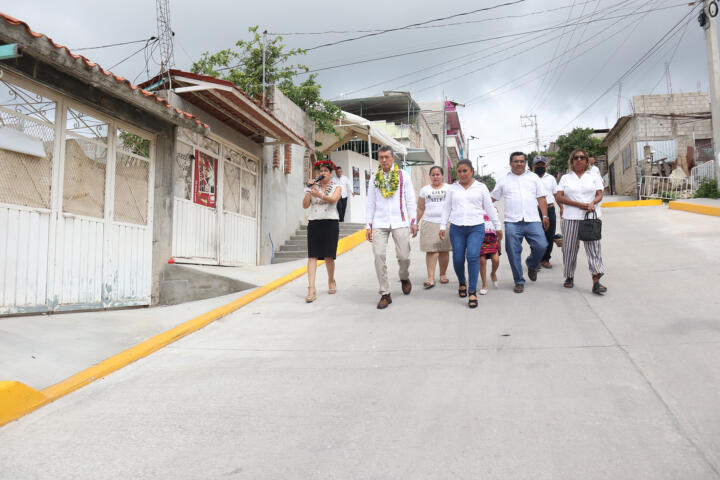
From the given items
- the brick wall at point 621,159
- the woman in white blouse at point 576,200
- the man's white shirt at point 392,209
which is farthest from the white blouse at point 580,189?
the brick wall at point 621,159

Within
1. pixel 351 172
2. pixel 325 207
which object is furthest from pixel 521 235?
pixel 351 172

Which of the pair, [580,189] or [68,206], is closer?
[68,206]

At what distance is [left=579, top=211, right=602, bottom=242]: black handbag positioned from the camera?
6.17 metres

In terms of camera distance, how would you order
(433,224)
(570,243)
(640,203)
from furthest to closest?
(640,203) < (433,224) < (570,243)

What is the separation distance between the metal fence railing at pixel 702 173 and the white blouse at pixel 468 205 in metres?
14.5

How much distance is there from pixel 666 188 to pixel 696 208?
947 cm

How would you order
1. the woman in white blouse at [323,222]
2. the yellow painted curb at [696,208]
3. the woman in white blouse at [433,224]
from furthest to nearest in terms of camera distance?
the yellow painted curb at [696,208] → the woman in white blouse at [433,224] → the woman in white blouse at [323,222]

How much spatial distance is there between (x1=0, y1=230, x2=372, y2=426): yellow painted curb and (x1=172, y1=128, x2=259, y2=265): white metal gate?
6.84 ft

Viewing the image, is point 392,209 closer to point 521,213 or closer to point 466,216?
point 466,216

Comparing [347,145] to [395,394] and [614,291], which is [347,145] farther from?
[395,394]

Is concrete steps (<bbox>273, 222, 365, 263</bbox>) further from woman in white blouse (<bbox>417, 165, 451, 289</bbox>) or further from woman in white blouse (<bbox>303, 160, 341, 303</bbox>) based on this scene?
woman in white blouse (<bbox>303, 160, 341, 303</bbox>)

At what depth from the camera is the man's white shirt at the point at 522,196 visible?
21.9 ft

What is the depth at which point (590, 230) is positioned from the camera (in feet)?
20.3

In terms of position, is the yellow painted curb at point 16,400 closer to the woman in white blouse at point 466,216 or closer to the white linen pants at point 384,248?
the white linen pants at point 384,248
